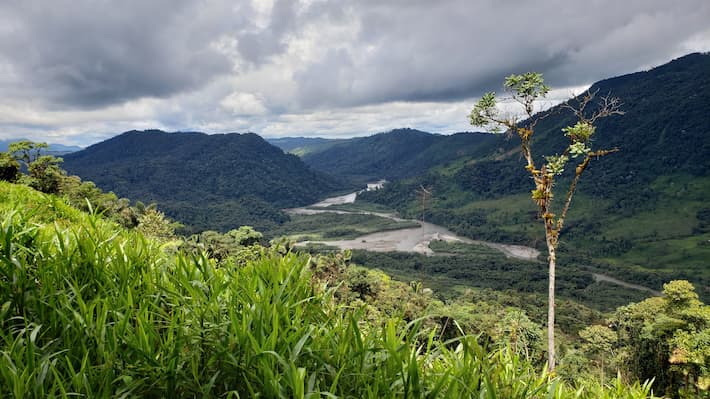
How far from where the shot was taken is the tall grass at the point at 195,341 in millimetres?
1696

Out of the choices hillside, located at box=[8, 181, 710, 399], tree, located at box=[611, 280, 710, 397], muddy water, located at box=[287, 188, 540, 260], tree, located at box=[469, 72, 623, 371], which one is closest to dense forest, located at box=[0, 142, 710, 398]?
hillside, located at box=[8, 181, 710, 399]

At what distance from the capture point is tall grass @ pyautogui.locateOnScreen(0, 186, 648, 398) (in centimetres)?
170

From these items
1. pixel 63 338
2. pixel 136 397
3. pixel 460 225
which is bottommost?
pixel 460 225

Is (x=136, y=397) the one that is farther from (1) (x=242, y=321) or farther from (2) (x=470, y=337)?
(2) (x=470, y=337)

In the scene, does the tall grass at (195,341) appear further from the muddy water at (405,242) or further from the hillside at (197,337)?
the muddy water at (405,242)

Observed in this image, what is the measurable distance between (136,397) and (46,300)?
1.12 m

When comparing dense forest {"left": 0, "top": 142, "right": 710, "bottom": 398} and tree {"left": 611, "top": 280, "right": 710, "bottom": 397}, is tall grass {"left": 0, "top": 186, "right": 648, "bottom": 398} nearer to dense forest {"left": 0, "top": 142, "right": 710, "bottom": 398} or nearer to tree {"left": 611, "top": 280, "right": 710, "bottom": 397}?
dense forest {"left": 0, "top": 142, "right": 710, "bottom": 398}

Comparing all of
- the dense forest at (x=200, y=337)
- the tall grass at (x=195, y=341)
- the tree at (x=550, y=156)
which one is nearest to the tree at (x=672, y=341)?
the tree at (x=550, y=156)

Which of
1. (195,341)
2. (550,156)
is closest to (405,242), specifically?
(550,156)

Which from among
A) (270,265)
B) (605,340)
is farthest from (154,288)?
(605,340)

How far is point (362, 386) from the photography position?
1.94m

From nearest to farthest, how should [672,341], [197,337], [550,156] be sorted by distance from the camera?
[197,337] < [550,156] < [672,341]

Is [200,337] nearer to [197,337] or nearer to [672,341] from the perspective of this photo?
[197,337]

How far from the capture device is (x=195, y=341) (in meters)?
1.97
